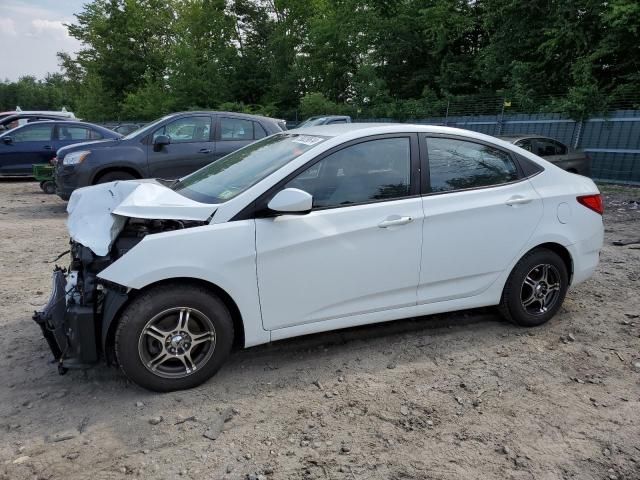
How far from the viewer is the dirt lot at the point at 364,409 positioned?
2.53 m

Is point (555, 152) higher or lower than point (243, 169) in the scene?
lower

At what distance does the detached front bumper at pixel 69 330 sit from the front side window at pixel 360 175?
1.48 metres

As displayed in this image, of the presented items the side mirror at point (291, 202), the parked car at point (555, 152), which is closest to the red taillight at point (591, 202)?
the side mirror at point (291, 202)

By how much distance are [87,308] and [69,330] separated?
0.62ft

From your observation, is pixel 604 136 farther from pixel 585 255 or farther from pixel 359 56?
pixel 359 56

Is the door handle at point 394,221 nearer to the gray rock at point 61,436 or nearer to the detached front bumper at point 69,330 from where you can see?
the detached front bumper at point 69,330

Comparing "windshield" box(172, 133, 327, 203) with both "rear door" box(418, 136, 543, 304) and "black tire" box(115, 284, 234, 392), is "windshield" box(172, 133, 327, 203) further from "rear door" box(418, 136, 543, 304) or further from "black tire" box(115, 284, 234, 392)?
"rear door" box(418, 136, 543, 304)

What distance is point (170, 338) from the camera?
3.06 metres

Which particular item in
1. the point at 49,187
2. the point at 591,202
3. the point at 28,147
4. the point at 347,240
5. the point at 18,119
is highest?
the point at 591,202

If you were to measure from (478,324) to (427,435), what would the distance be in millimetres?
1698

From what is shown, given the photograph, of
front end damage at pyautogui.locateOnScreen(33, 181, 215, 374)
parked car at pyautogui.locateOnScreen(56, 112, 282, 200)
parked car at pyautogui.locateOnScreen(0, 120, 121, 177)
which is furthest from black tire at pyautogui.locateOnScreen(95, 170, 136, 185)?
front end damage at pyautogui.locateOnScreen(33, 181, 215, 374)

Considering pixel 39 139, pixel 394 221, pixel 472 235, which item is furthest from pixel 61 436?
pixel 39 139

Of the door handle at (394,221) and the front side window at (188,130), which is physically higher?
the front side window at (188,130)

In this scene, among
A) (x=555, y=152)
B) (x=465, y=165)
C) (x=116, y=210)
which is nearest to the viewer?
(x=116, y=210)
